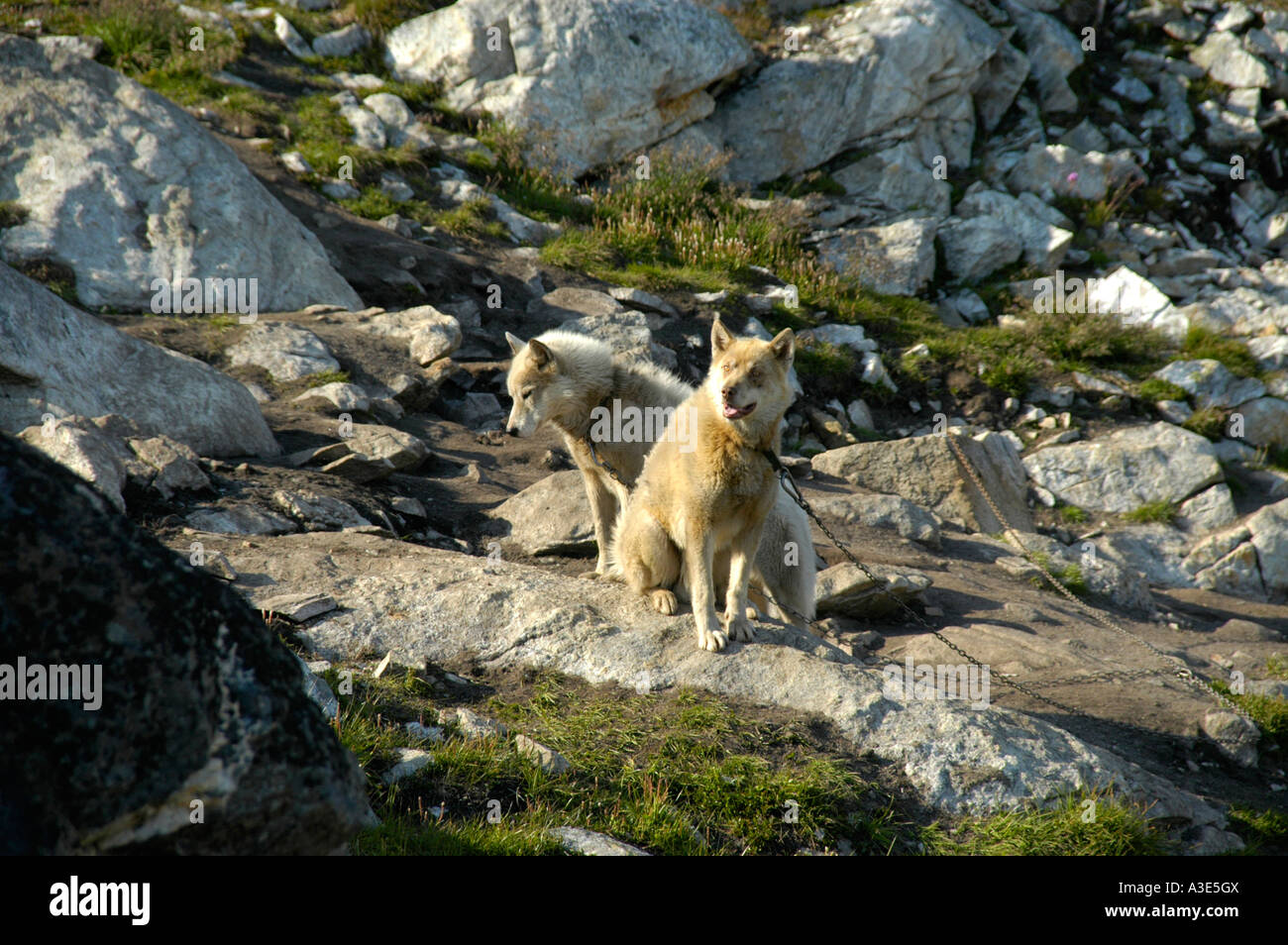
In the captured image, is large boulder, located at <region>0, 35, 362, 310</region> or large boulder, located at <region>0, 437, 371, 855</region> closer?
large boulder, located at <region>0, 437, 371, 855</region>

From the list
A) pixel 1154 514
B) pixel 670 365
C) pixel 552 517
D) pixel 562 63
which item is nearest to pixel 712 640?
pixel 552 517

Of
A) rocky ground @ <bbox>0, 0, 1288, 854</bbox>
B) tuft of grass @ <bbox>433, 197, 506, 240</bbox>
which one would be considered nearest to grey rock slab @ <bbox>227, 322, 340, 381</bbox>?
rocky ground @ <bbox>0, 0, 1288, 854</bbox>

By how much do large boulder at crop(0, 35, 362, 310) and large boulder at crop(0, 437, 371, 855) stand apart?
1079 cm

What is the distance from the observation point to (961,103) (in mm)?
20531

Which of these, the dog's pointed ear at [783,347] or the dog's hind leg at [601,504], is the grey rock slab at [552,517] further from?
the dog's pointed ear at [783,347]

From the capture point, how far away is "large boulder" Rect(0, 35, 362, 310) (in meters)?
11.2

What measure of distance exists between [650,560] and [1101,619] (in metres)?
5.07

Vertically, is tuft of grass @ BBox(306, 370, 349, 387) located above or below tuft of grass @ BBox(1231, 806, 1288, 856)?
above

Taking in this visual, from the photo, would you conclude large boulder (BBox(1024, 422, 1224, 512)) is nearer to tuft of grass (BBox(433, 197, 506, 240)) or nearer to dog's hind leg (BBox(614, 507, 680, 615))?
dog's hind leg (BBox(614, 507, 680, 615))

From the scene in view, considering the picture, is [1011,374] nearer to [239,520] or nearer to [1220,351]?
[1220,351]

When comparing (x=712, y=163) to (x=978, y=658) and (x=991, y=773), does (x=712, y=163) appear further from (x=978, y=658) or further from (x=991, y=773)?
(x=991, y=773)

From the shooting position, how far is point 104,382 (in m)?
8.16

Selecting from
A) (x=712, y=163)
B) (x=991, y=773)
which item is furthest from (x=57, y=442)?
(x=712, y=163)
